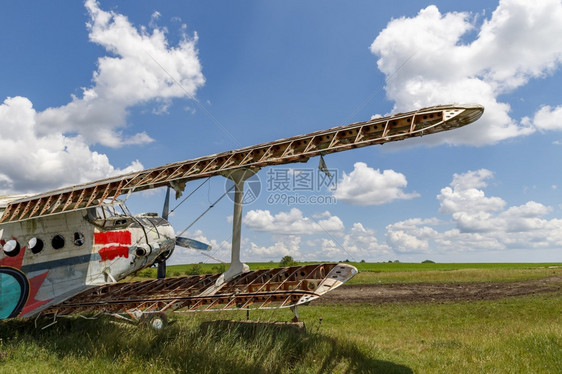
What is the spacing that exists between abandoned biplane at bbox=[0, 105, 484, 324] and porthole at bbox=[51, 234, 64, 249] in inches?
1.2

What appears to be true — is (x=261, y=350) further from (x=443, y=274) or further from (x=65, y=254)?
(x=443, y=274)

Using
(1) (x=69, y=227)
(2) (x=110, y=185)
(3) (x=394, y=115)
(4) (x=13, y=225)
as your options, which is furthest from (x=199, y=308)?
(3) (x=394, y=115)

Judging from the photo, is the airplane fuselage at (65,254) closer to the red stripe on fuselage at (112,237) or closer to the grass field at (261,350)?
the red stripe on fuselage at (112,237)

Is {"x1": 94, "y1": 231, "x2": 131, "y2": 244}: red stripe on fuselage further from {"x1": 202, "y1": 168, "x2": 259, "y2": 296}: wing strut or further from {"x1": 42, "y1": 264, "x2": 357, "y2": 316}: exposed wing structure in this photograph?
{"x1": 202, "y1": 168, "x2": 259, "y2": 296}: wing strut

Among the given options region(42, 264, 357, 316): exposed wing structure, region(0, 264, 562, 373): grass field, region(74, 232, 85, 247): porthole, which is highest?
region(74, 232, 85, 247): porthole

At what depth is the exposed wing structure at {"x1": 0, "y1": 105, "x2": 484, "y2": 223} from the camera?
28.9ft

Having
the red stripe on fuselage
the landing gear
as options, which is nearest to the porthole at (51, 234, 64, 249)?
the red stripe on fuselage

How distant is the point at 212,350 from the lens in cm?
1003

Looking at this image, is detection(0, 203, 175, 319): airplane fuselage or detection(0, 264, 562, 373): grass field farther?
detection(0, 203, 175, 319): airplane fuselage

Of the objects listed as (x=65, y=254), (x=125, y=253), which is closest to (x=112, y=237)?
(x=125, y=253)

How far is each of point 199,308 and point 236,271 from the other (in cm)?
196

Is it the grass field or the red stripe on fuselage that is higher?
the red stripe on fuselage

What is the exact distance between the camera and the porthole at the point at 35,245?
41.2 feet

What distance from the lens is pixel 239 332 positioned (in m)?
12.1
